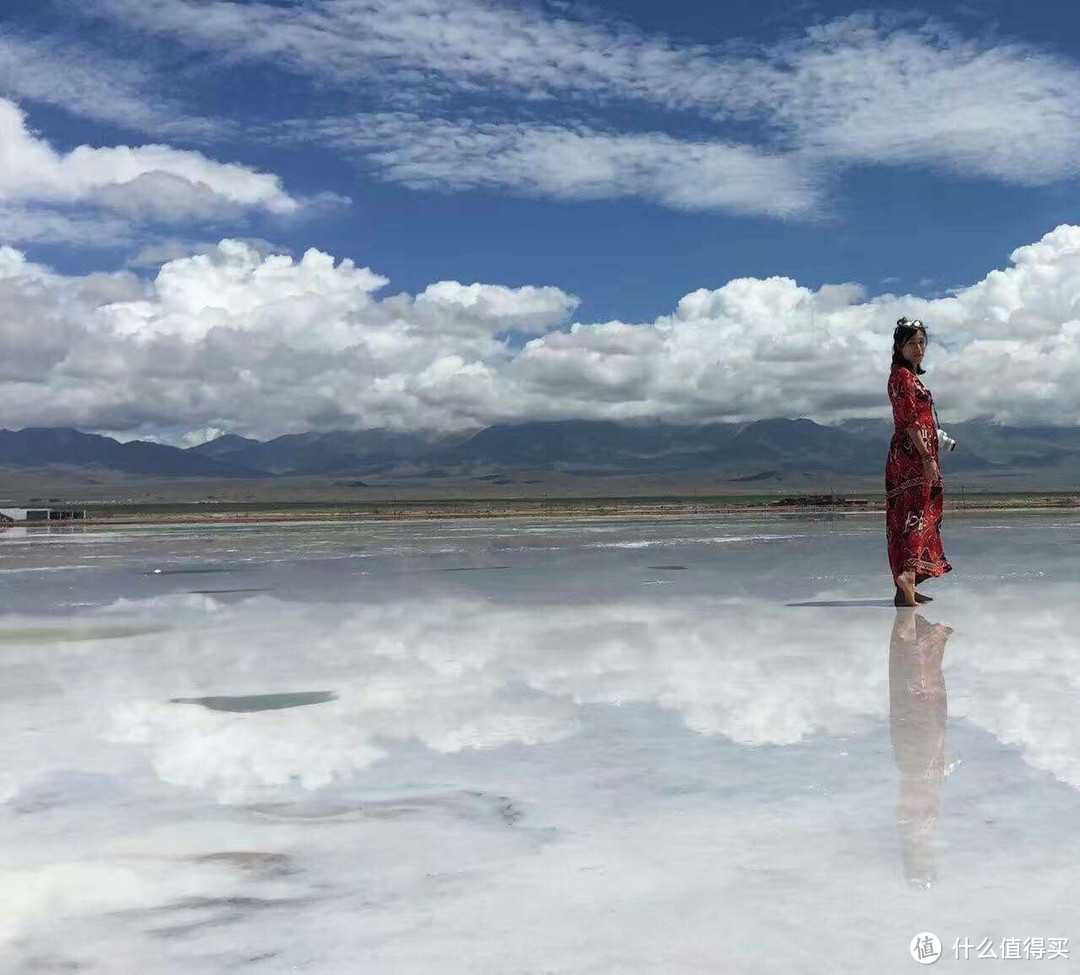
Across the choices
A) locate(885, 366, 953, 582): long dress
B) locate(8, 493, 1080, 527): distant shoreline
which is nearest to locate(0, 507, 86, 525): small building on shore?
locate(8, 493, 1080, 527): distant shoreline

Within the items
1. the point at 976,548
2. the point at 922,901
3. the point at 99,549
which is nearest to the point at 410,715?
the point at 922,901

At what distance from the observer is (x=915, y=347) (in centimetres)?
1330

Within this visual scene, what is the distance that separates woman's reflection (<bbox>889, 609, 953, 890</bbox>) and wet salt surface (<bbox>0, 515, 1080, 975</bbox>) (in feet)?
0.08

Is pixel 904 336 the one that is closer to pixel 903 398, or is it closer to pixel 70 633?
pixel 903 398

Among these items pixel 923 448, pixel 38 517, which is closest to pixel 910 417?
pixel 923 448

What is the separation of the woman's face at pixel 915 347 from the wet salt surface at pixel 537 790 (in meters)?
3.35

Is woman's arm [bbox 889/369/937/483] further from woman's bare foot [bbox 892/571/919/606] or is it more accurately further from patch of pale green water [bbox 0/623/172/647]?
patch of pale green water [bbox 0/623/172/647]

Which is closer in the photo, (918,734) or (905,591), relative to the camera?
(918,734)

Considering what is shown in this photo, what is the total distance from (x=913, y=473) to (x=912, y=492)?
0.80ft

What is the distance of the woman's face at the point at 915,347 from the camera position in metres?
13.3

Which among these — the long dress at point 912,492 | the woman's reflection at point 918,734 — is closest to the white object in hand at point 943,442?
the long dress at point 912,492

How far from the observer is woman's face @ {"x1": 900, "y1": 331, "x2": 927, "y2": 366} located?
13289mm

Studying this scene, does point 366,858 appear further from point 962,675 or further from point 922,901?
point 962,675

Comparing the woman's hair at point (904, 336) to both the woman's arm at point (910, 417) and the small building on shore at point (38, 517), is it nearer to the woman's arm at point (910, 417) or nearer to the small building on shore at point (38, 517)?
the woman's arm at point (910, 417)
